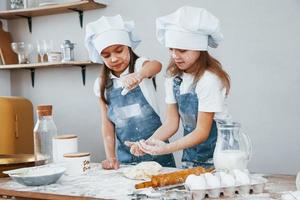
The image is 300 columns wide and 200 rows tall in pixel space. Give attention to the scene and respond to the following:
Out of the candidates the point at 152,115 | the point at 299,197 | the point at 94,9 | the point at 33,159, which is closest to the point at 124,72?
the point at 152,115

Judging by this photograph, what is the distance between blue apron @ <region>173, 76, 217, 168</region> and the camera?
2.25m

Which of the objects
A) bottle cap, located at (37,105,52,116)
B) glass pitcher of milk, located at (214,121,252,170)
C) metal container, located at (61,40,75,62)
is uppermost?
metal container, located at (61,40,75,62)

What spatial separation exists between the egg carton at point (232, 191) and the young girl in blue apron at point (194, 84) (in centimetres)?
79

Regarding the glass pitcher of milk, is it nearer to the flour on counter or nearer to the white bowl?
the flour on counter

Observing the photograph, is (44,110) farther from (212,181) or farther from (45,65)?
(45,65)

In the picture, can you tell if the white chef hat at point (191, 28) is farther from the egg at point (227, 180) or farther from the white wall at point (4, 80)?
the white wall at point (4, 80)

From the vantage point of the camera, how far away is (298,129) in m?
2.66

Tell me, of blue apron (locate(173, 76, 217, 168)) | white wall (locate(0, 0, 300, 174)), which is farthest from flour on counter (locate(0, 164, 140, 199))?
white wall (locate(0, 0, 300, 174))

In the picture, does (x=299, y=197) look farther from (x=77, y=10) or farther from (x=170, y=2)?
(x=77, y=10)

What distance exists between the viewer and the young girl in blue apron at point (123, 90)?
2.51 meters

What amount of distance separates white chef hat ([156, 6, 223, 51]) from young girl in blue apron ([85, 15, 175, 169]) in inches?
14.4

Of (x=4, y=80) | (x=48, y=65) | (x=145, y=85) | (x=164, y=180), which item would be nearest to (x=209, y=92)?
(x=145, y=85)

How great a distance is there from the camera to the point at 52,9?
3.38m

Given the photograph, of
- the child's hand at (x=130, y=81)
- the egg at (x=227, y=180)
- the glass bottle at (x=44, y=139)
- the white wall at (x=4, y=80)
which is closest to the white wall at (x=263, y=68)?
the child's hand at (x=130, y=81)
